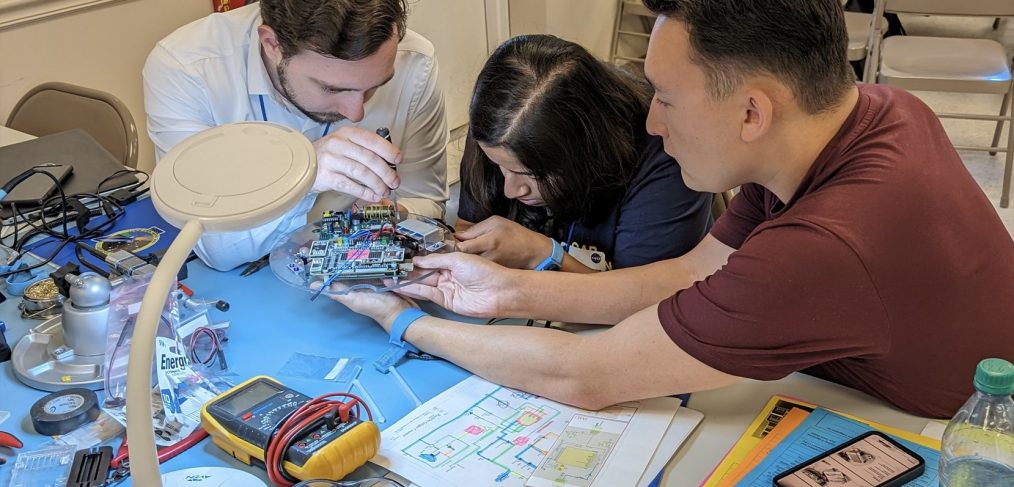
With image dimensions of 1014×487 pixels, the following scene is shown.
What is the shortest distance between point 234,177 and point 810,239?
665 mm

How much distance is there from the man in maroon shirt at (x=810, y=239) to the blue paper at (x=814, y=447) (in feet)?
0.29

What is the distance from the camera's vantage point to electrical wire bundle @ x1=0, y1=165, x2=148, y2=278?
69.8 inches

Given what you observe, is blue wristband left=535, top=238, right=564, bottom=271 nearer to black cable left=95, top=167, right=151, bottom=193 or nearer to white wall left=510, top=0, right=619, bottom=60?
black cable left=95, top=167, right=151, bottom=193

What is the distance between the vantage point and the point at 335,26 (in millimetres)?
1551

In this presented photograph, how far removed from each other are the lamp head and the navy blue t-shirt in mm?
915

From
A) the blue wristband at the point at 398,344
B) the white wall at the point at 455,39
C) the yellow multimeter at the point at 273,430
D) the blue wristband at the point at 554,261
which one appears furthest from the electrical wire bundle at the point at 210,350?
the white wall at the point at 455,39

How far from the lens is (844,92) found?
43.6 inches

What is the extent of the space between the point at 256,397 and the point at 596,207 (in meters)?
0.78

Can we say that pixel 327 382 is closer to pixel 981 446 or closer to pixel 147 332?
pixel 147 332

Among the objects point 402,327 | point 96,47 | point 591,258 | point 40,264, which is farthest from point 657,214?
point 96,47

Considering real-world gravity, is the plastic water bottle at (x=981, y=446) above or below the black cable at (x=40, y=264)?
above

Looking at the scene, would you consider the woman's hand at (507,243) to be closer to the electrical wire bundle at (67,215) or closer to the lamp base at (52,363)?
the lamp base at (52,363)

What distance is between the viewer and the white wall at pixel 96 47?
2.66m

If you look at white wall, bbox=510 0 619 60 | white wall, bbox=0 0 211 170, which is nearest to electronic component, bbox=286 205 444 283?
white wall, bbox=0 0 211 170
